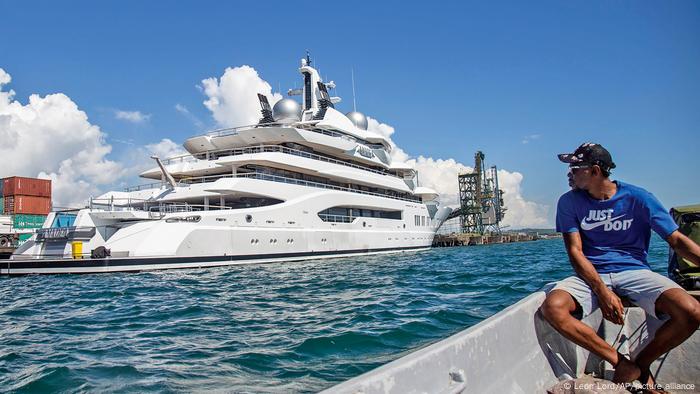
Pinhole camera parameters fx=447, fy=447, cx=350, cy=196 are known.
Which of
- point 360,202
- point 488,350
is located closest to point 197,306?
point 488,350

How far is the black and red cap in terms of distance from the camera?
2.64m

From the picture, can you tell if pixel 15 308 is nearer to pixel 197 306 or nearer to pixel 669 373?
pixel 197 306

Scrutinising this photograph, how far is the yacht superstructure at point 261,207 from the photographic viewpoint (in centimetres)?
1532

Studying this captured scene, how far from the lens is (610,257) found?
2.67m

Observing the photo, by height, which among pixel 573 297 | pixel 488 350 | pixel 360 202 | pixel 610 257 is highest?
pixel 360 202

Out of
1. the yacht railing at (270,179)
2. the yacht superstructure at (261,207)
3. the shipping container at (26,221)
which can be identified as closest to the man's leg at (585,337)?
the yacht superstructure at (261,207)

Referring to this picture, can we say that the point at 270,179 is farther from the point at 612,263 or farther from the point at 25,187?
the point at 25,187

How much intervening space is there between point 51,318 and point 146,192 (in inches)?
584

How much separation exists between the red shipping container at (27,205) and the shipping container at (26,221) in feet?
4.12

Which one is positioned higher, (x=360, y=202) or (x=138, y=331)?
(x=360, y=202)

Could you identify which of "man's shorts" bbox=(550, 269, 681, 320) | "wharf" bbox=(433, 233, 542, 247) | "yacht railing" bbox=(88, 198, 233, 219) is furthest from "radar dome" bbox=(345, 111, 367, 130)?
"man's shorts" bbox=(550, 269, 681, 320)

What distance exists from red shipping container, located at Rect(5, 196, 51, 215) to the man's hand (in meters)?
46.4

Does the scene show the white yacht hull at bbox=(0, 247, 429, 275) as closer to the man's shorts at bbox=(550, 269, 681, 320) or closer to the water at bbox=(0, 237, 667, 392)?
the water at bbox=(0, 237, 667, 392)

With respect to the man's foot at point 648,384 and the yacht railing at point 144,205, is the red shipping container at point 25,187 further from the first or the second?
the man's foot at point 648,384
